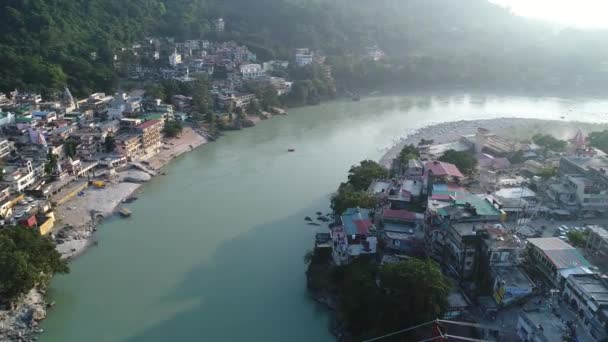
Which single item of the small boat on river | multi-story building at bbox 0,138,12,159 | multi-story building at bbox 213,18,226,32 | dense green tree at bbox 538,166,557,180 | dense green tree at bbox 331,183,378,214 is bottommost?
the small boat on river

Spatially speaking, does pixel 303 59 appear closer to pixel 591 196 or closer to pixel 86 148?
pixel 86 148

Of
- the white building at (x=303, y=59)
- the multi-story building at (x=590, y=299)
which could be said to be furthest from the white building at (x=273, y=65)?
Answer: the multi-story building at (x=590, y=299)

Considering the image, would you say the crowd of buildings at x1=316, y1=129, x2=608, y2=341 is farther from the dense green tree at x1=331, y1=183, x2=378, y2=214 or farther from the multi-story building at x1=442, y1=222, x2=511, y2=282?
the dense green tree at x1=331, y1=183, x2=378, y2=214

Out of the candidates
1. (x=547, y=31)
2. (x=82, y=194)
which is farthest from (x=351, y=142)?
(x=547, y=31)

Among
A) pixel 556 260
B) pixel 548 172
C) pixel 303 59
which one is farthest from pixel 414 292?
pixel 303 59

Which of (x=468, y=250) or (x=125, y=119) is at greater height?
(x=125, y=119)

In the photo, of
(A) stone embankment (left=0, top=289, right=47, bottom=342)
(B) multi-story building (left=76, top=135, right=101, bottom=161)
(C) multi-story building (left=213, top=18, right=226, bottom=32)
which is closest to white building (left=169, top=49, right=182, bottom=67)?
(C) multi-story building (left=213, top=18, right=226, bottom=32)

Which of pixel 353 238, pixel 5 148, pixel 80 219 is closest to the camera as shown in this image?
pixel 353 238
